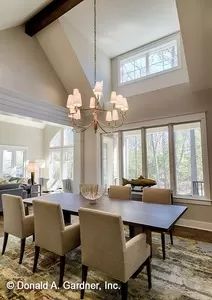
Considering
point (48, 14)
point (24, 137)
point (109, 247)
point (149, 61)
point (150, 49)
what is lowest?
point (109, 247)

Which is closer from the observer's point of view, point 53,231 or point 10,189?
point 53,231

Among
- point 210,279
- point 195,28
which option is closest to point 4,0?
point 195,28

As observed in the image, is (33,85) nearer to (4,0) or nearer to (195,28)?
(4,0)

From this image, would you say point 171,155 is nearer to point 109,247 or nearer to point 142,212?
point 142,212

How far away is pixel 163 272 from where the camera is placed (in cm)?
242

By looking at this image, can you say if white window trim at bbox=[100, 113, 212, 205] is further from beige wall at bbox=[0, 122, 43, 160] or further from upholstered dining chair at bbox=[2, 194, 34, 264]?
beige wall at bbox=[0, 122, 43, 160]

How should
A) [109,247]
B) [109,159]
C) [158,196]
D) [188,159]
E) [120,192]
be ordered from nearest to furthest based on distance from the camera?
[109,247], [158,196], [120,192], [188,159], [109,159]

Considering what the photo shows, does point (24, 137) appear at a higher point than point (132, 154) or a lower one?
higher

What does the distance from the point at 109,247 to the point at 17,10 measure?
4.22 meters

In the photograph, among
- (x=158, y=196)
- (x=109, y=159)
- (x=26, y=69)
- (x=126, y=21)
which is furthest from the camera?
(x=109, y=159)

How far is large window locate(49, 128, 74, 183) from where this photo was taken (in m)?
9.58

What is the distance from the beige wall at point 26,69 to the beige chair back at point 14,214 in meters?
2.57

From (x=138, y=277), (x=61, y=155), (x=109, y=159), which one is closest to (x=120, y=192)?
(x=138, y=277)

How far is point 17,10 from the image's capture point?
3.65 m
